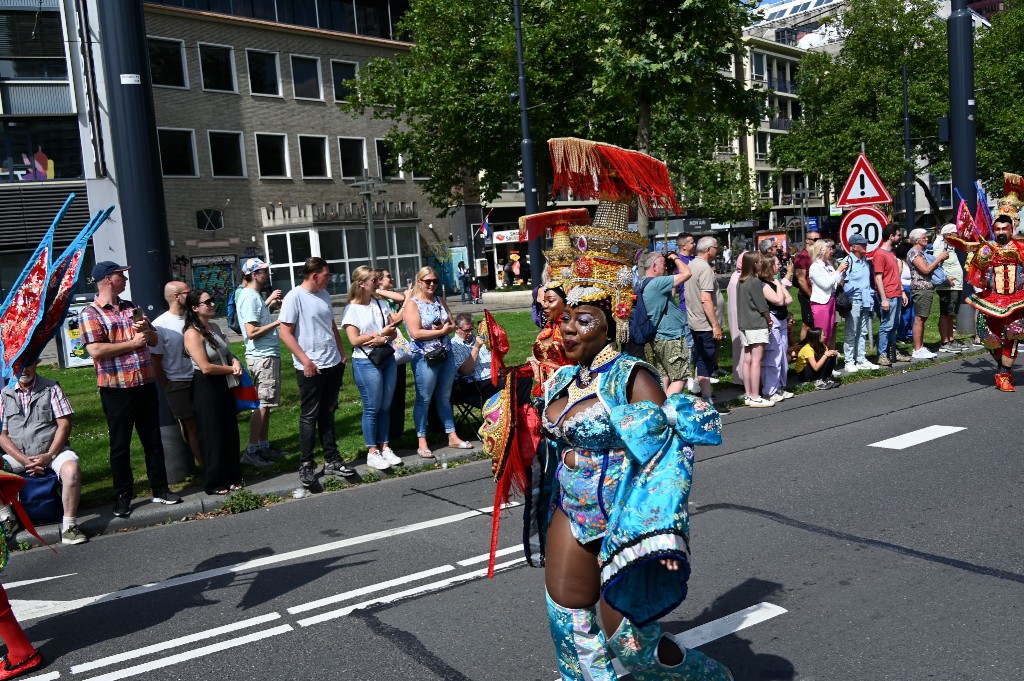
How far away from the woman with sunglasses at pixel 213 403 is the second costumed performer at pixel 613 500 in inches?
184

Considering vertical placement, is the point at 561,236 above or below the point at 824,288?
above

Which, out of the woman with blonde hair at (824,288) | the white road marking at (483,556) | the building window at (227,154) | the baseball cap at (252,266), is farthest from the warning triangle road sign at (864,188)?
the building window at (227,154)

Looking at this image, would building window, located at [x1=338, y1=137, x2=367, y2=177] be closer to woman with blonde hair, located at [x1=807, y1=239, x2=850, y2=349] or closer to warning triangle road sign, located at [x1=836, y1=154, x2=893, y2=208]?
warning triangle road sign, located at [x1=836, y1=154, x2=893, y2=208]

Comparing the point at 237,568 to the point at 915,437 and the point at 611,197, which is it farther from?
the point at 915,437

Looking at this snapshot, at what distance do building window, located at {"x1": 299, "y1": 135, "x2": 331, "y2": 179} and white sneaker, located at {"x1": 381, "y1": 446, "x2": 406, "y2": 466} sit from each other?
31048 mm

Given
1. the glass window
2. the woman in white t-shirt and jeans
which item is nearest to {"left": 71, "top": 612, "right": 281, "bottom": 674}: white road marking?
the woman in white t-shirt and jeans

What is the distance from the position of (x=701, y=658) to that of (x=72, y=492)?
17.5 feet

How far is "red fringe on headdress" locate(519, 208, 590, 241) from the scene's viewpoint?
593 cm

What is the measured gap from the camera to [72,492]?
22.5 ft

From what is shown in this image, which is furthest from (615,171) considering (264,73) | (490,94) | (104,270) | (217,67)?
(264,73)

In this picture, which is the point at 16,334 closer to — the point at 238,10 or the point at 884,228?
the point at 884,228

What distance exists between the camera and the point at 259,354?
9.10 m

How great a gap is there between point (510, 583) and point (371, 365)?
356 centimetres

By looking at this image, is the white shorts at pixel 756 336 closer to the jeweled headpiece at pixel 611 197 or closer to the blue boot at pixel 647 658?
the jeweled headpiece at pixel 611 197
